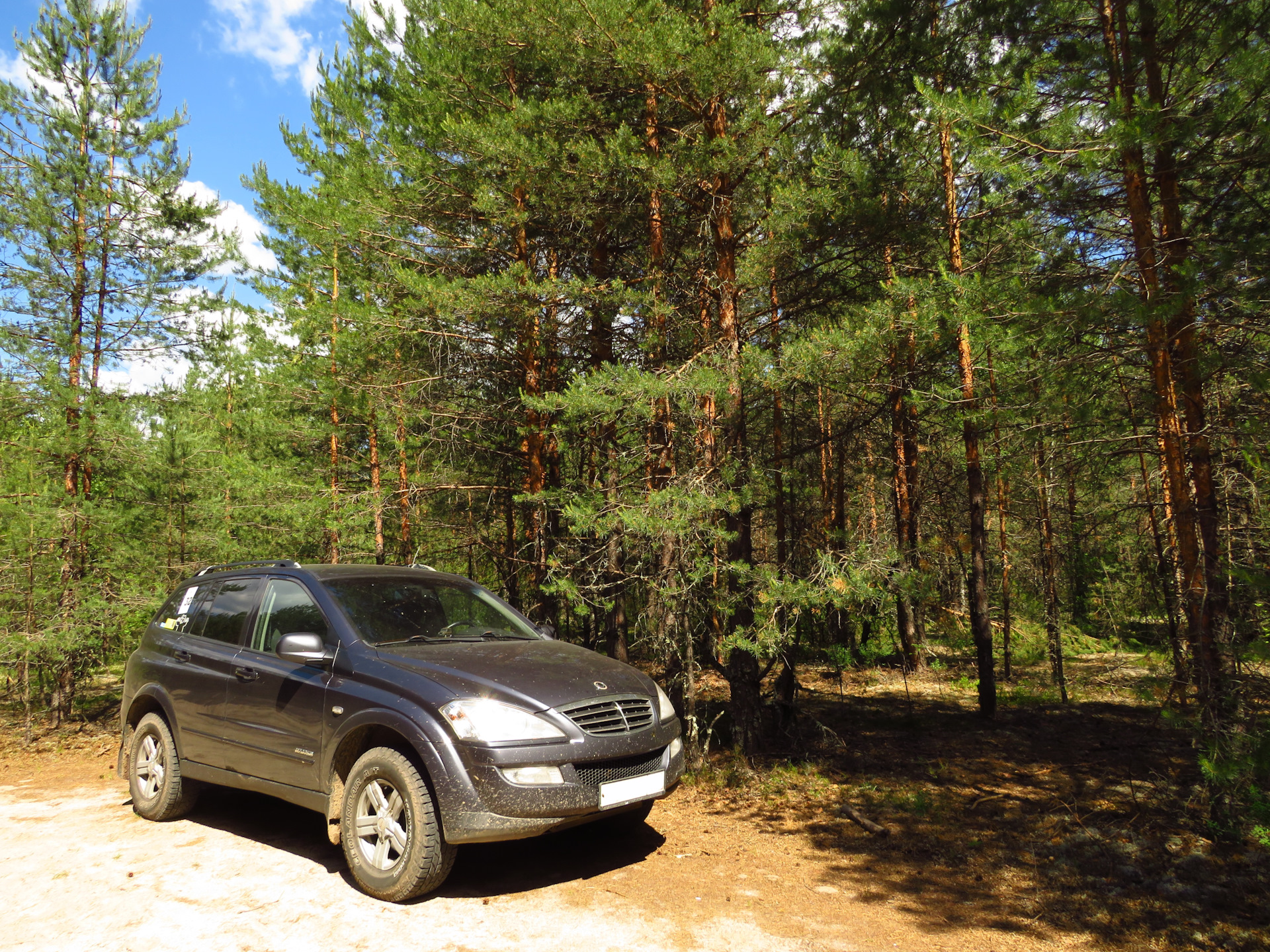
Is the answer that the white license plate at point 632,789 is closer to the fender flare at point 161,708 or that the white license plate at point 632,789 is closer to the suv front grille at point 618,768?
the suv front grille at point 618,768

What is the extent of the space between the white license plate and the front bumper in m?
0.04

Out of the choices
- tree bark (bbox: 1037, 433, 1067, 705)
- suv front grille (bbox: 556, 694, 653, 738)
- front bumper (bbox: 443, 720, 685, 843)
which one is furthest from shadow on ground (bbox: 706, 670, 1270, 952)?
tree bark (bbox: 1037, 433, 1067, 705)

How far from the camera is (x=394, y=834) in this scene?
4.31 meters

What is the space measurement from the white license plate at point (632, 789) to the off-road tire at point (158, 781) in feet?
11.8

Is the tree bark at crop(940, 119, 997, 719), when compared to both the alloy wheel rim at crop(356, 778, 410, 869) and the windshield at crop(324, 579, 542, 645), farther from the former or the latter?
the alloy wheel rim at crop(356, 778, 410, 869)

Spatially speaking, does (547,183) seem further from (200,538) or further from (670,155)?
(200,538)

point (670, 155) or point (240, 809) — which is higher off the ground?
point (670, 155)

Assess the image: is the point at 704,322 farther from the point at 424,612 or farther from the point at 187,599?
the point at 187,599

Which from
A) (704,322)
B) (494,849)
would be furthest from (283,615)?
(704,322)

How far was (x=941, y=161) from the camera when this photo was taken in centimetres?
988

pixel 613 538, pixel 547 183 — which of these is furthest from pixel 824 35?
pixel 613 538

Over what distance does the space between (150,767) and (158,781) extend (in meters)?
0.19

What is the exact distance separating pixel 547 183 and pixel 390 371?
382 cm

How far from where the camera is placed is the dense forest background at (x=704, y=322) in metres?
5.82
